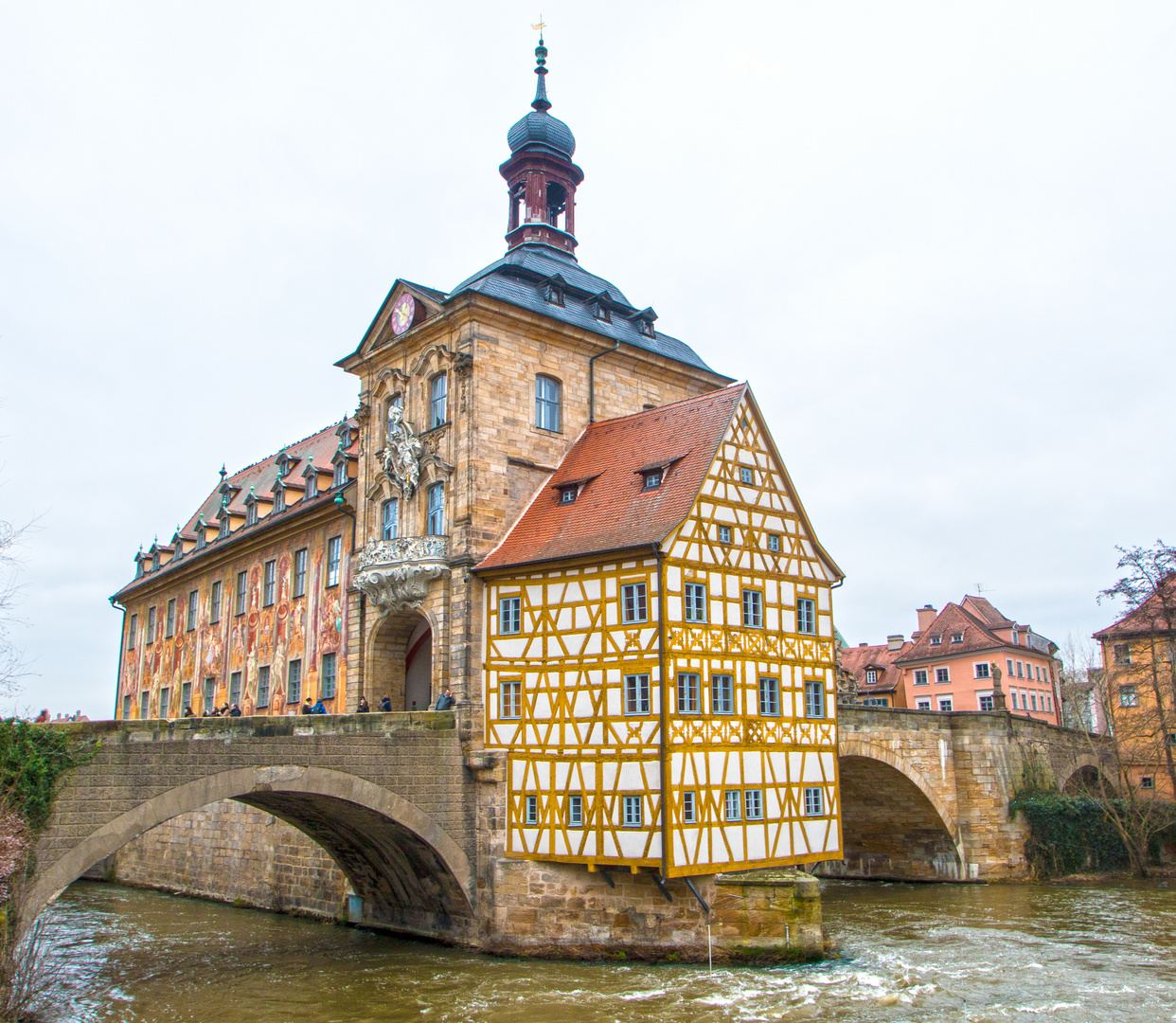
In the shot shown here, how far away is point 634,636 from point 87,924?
1615cm

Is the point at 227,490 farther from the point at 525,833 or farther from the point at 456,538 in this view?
the point at 525,833

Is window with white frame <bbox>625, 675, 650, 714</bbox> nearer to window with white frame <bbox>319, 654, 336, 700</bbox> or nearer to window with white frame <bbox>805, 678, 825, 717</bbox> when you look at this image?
window with white frame <bbox>805, 678, 825, 717</bbox>

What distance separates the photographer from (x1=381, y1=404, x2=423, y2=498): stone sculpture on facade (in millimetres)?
23733

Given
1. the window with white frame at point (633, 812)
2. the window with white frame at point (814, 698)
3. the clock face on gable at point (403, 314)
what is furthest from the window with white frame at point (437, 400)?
the window with white frame at point (814, 698)

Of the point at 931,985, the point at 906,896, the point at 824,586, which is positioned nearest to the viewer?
the point at 931,985

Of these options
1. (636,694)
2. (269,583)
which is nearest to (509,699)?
(636,694)

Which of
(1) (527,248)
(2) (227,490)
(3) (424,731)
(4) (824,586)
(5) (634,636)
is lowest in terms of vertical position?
(3) (424,731)

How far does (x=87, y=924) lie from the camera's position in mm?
26203

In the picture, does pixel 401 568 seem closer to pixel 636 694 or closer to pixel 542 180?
pixel 636 694

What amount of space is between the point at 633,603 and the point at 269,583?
15.3 meters

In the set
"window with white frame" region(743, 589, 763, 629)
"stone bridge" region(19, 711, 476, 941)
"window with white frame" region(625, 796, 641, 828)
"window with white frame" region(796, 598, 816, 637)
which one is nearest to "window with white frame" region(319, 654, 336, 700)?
"stone bridge" region(19, 711, 476, 941)

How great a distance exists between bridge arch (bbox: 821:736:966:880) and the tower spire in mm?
19069

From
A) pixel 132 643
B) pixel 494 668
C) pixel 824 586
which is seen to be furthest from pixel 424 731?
pixel 132 643

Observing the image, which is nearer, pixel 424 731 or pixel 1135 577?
pixel 424 731
